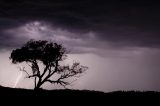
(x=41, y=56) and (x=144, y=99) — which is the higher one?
(x=41, y=56)

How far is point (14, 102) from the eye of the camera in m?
32.6

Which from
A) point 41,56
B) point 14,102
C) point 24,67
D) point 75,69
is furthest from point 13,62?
point 14,102

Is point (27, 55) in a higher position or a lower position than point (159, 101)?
higher

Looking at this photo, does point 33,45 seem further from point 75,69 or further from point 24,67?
point 75,69

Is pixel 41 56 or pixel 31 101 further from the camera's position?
pixel 41 56

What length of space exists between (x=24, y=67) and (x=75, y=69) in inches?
477

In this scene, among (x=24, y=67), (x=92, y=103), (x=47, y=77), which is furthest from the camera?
(x=24, y=67)

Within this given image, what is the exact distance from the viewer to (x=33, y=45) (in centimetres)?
6619

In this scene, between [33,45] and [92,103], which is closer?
[92,103]

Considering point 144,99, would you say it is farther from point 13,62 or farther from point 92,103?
point 13,62

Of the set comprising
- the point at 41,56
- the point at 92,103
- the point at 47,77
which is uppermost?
the point at 41,56

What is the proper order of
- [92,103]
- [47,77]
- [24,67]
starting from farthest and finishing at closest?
[24,67]
[47,77]
[92,103]

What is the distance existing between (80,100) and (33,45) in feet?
116

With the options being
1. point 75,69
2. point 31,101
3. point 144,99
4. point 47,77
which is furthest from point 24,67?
point 144,99
